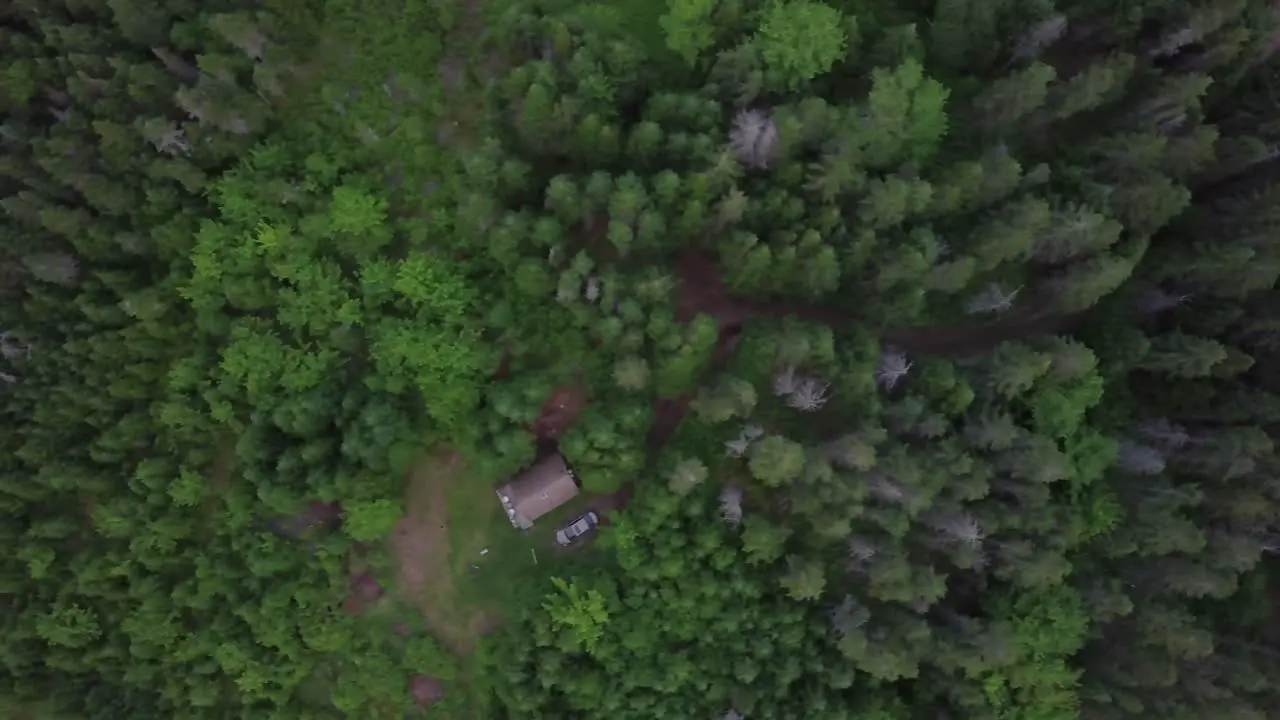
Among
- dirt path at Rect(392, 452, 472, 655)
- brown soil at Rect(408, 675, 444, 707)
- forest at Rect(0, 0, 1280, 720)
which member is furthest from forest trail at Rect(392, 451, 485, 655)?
brown soil at Rect(408, 675, 444, 707)

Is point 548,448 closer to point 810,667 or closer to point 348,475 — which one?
point 348,475

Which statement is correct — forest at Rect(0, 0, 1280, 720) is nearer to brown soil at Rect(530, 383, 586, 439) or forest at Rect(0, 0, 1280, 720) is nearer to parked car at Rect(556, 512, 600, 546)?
brown soil at Rect(530, 383, 586, 439)

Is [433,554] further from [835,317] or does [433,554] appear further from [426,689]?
[835,317]

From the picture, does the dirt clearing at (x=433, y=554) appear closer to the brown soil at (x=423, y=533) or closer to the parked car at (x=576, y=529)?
the brown soil at (x=423, y=533)

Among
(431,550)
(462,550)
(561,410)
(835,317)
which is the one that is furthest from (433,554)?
(835,317)

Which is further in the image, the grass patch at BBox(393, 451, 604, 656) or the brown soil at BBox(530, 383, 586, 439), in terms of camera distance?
the brown soil at BBox(530, 383, 586, 439)

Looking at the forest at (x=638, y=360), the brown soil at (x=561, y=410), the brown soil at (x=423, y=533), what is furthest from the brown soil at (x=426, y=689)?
the brown soil at (x=561, y=410)

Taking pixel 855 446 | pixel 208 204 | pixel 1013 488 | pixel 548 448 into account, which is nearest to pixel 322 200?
pixel 208 204
